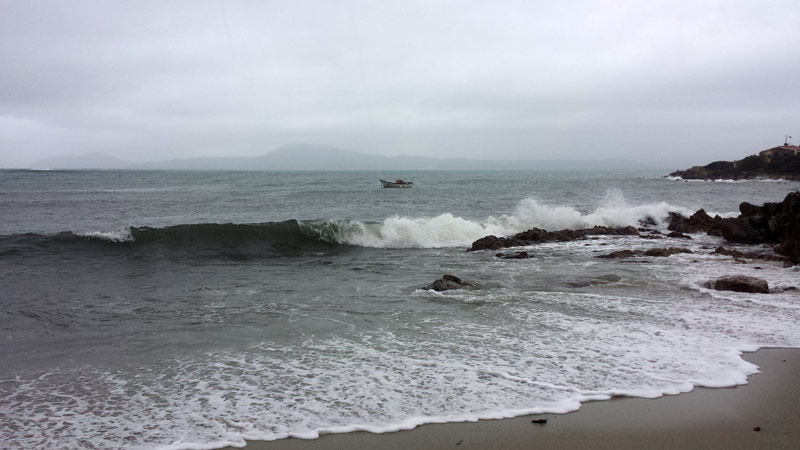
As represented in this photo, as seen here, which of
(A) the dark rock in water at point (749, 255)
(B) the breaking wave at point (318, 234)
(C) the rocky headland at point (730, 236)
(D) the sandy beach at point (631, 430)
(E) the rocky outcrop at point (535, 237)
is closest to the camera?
(D) the sandy beach at point (631, 430)

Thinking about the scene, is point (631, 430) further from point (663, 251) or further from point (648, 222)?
point (648, 222)

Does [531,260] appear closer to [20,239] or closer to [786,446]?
[786,446]

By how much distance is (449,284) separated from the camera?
10055mm

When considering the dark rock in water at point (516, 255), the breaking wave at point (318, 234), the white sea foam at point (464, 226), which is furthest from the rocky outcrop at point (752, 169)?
the dark rock in water at point (516, 255)

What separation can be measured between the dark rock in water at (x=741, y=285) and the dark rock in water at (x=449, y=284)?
4713 mm

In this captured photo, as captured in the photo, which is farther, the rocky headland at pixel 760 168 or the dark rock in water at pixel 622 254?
the rocky headland at pixel 760 168

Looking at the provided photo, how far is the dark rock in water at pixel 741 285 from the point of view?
9398mm

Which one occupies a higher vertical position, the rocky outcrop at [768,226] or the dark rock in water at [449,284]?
the rocky outcrop at [768,226]

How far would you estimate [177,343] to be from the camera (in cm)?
694

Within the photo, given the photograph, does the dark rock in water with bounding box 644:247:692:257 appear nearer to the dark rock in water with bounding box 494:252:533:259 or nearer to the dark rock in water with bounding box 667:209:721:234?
the dark rock in water with bounding box 494:252:533:259

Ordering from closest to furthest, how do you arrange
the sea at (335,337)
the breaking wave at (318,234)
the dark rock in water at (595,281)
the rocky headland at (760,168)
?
the sea at (335,337) → the dark rock in water at (595,281) → the breaking wave at (318,234) → the rocky headland at (760,168)

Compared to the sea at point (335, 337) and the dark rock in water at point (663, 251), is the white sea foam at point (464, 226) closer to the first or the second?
the sea at point (335, 337)

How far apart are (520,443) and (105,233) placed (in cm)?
1637

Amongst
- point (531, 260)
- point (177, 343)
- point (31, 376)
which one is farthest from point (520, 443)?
point (531, 260)
